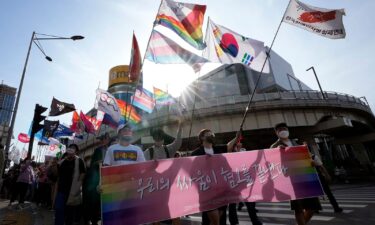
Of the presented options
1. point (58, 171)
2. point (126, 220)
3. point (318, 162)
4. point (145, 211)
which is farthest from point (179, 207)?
point (58, 171)

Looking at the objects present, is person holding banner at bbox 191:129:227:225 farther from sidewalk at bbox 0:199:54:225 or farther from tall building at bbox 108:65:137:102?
tall building at bbox 108:65:137:102

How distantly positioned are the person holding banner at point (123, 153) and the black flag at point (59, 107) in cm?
1215

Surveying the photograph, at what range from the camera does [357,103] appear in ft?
87.4

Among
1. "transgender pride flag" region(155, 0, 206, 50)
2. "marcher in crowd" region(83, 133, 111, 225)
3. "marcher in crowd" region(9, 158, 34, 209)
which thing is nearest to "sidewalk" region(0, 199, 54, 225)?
"marcher in crowd" region(9, 158, 34, 209)

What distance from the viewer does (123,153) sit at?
4.02 meters

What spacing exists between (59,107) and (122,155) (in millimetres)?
12715

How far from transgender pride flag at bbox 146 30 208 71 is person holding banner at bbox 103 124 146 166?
3594mm

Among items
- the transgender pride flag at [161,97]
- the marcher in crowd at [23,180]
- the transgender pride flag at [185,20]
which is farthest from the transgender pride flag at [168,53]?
the marcher in crowd at [23,180]

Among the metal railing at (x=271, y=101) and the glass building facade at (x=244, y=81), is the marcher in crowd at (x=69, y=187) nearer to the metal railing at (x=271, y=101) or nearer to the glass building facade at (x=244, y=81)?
the metal railing at (x=271, y=101)

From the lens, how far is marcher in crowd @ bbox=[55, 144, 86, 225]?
4738 millimetres

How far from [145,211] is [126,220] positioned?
0.29 m

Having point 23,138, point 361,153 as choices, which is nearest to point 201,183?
point 23,138

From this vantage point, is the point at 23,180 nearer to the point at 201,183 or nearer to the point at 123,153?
the point at 123,153

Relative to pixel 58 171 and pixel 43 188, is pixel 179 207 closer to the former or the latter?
pixel 58 171
